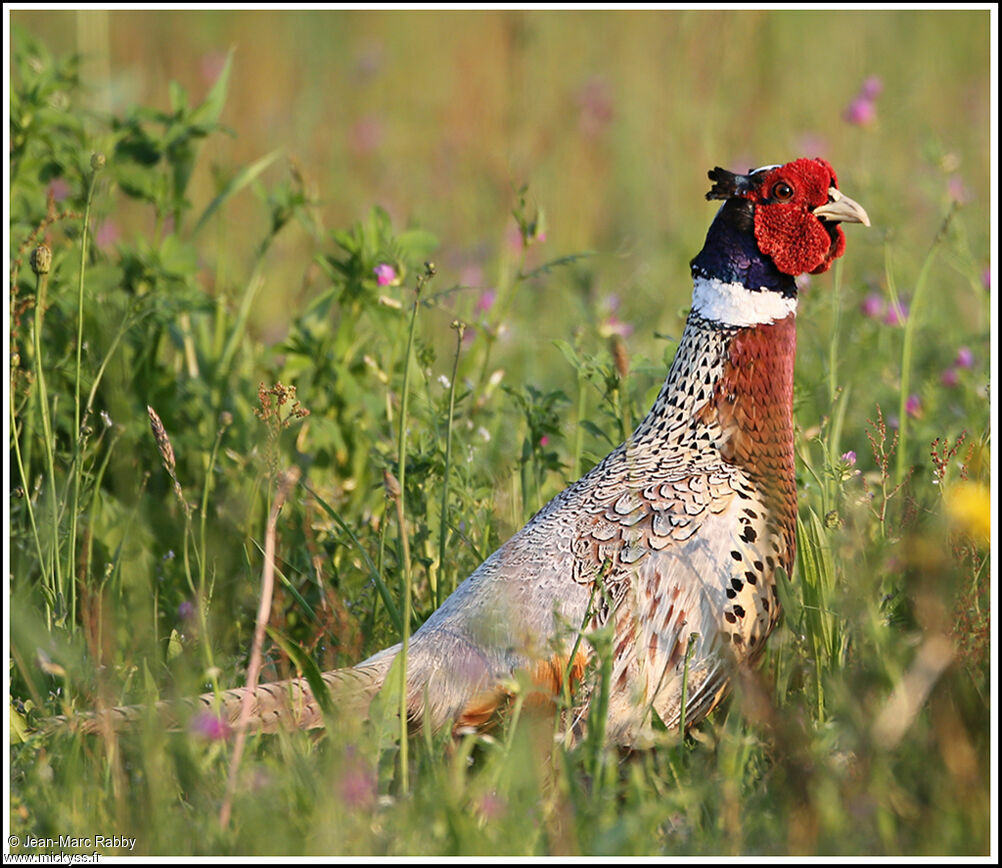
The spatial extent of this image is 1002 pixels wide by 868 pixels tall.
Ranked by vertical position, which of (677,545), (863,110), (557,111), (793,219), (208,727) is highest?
(557,111)

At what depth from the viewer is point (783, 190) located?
10.4 ft

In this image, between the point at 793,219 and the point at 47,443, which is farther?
the point at 793,219

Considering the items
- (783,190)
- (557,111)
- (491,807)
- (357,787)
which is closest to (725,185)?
(783,190)

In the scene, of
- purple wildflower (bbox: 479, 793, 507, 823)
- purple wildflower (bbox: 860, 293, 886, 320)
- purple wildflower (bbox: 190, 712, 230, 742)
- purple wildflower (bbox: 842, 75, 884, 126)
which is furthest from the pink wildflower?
purple wildflower (bbox: 190, 712, 230, 742)

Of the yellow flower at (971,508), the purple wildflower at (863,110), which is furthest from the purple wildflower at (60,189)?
the yellow flower at (971,508)

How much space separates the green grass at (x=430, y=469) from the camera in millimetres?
2318

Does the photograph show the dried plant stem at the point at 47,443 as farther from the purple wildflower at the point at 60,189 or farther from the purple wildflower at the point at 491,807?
the purple wildflower at the point at 60,189

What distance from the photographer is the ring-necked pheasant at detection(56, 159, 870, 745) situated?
8.80 feet

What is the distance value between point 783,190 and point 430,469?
1306mm

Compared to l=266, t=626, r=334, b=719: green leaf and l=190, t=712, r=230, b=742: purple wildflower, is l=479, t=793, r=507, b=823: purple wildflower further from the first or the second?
l=190, t=712, r=230, b=742: purple wildflower

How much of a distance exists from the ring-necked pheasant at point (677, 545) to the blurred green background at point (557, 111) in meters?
2.60

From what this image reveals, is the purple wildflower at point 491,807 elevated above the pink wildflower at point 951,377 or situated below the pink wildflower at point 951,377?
below

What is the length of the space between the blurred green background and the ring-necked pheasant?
260 cm

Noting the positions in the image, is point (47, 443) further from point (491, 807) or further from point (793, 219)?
point (793, 219)
